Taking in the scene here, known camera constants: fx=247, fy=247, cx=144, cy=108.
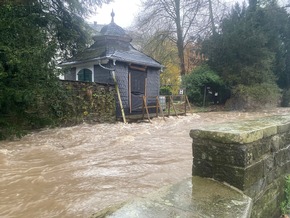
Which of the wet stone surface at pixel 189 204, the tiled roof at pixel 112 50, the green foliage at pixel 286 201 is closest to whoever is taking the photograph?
the wet stone surface at pixel 189 204

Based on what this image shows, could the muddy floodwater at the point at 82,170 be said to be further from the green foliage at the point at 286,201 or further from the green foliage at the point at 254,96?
the green foliage at the point at 254,96

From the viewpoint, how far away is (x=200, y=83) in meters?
16.8

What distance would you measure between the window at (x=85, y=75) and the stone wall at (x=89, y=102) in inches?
75.9

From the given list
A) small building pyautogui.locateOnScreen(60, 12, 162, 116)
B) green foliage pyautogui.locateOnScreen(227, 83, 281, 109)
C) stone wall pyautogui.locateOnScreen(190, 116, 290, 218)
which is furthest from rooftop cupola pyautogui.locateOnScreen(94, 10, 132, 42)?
stone wall pyautogui.locateOnScreen(190, 116, 290, 218)

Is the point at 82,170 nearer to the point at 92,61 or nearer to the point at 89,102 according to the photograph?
the point at 89,102

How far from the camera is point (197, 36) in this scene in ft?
68.0

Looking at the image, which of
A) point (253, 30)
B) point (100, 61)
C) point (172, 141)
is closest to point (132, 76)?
point (100, 61)

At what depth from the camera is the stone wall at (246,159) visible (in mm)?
1833

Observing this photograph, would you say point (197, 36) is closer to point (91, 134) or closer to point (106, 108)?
point (106, 108)

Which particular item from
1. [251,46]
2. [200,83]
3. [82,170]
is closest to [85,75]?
[200,83]

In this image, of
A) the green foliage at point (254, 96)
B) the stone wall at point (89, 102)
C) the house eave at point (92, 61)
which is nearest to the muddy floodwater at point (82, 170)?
the stone wall at point (89, 102)

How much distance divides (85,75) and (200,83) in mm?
8010

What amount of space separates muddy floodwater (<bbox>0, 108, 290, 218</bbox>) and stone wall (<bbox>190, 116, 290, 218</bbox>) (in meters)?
1.43

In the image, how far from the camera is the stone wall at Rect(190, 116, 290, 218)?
6.01 feet
